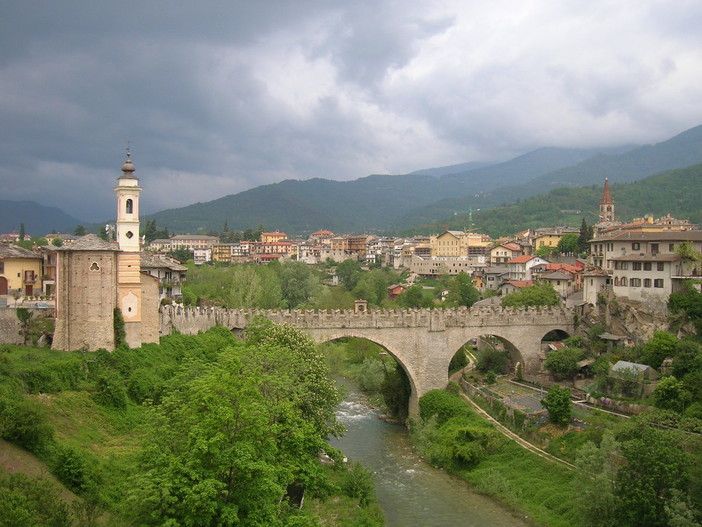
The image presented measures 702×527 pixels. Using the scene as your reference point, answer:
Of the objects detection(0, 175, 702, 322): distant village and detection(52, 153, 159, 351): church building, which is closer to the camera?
detection(52, 153, 159, 351): church building

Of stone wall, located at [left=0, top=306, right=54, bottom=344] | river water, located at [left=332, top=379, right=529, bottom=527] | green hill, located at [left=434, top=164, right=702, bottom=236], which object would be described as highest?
green hill, located at [left=434, top=164, right=702, bottom=236]

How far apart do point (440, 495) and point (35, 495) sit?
2016cm

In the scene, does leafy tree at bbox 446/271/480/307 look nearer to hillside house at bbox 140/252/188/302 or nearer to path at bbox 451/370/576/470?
path at bbox 451/370/576/470

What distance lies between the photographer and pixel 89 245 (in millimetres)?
30094

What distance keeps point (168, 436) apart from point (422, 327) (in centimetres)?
2530

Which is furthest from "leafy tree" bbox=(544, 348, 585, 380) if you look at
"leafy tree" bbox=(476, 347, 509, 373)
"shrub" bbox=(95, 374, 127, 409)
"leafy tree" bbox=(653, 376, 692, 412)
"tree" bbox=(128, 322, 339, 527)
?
"shrub" bbox=(95, 374, 127, 409)

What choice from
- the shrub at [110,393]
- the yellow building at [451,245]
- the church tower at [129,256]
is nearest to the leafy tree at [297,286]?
the church tower at [129,256]

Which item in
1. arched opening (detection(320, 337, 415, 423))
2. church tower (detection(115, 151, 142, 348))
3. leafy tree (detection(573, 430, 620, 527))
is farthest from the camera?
arched opening (detection(320, 337, 415, 423))

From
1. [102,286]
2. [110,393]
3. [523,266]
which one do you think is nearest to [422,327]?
[102,286]

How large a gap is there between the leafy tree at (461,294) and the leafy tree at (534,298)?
49.4 feet

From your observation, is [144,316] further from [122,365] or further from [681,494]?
[681,494]

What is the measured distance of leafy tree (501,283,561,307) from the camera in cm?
5056

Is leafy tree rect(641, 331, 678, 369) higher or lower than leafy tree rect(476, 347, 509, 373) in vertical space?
higher

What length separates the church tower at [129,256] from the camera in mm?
30984
